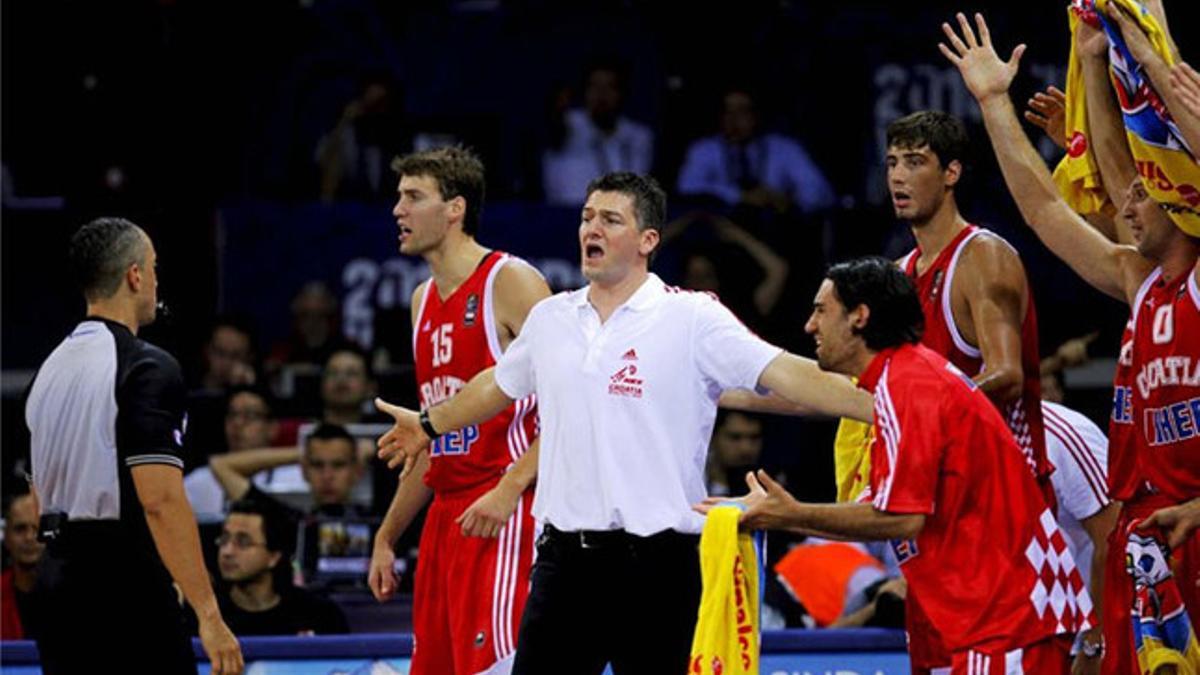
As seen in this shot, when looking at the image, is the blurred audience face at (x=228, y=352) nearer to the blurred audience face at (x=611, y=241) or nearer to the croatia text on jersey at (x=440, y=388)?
the croatia text on jersey at (x=440, y=388)

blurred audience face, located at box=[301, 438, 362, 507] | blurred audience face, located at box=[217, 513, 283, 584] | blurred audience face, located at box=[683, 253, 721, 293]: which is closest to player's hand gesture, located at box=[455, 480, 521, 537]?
blurred audience face, located at box=[217, 513, 283, 584]

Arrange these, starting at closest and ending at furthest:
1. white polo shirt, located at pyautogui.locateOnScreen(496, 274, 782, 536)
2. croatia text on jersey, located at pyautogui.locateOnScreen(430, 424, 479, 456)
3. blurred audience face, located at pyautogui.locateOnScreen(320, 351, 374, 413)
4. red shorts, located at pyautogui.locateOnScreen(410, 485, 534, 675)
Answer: white polo shirt, located at pyautogui.locateOnScreen(496, 274, 782, 536), red shorts, located at pyautogui.locateOnScreen(410, 485, 534, 675), croatia text on jersey, located at pyautogui.locateOnScreen(430, 424, 479, 456), blurred audience face, located at pyautogui.locateOnScreen(320, 351, 374, 413)

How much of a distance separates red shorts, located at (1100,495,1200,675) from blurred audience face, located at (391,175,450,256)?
2.76 m

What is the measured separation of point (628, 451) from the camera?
24.0ft

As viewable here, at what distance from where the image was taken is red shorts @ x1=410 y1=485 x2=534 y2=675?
8.28m

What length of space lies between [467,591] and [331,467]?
9.89ft

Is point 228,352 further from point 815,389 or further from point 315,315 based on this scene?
point 815,389

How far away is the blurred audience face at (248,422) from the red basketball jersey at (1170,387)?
18.3 feet

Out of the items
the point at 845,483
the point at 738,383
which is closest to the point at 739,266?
the point at 845,483

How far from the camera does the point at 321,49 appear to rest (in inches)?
591

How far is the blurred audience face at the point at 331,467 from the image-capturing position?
443 inches

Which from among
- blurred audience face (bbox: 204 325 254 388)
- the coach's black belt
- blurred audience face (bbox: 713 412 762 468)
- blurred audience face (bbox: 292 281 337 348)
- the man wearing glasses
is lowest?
the man wearing glasses

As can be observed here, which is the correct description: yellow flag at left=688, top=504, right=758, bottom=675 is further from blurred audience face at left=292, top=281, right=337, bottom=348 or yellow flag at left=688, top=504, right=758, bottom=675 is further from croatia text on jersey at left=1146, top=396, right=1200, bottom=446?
blurred audience face at left=292, top=281, right=337, bottom=348

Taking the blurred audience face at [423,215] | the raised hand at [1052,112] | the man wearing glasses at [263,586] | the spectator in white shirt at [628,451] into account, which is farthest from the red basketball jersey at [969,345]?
the man wearing glasses at [263,586]
